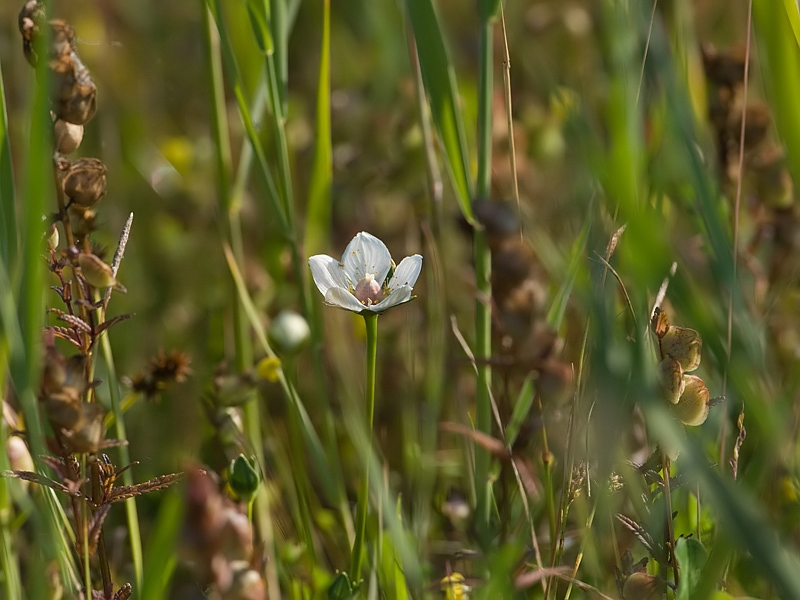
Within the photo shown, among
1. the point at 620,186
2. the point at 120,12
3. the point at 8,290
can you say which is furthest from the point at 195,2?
the point at 620,186

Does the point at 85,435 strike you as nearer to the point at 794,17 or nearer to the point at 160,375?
the point at 160,375

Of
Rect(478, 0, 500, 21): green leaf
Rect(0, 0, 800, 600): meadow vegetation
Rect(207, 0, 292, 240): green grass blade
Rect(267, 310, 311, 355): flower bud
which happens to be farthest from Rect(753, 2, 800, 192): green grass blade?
Rect(267, 310, 311, 355): flower bud

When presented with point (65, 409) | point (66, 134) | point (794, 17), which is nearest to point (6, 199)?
point (66, 134)

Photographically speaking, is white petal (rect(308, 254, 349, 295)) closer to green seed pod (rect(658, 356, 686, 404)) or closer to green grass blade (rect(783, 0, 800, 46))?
green seed pod (rect(658, 356, 686, 404))

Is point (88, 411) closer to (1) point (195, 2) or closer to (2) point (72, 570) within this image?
(2) point (72, 570)

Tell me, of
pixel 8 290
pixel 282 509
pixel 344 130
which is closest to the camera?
pixel 8 290
